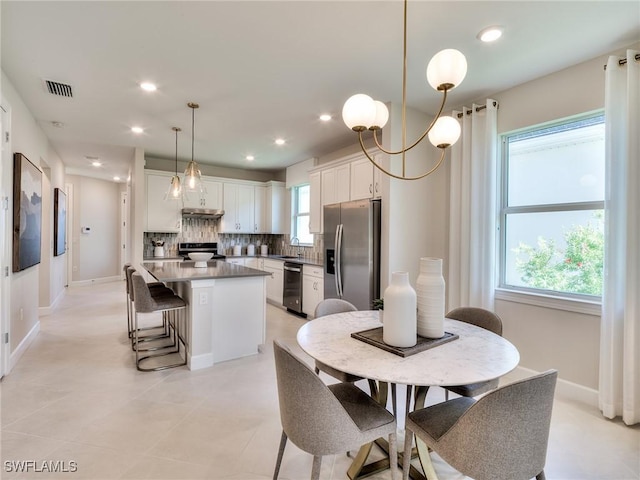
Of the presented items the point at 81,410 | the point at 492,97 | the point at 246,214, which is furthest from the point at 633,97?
the point at 246,214

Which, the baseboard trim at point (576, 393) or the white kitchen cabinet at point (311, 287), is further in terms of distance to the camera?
the white kitchen cabinet at point (311, 287)

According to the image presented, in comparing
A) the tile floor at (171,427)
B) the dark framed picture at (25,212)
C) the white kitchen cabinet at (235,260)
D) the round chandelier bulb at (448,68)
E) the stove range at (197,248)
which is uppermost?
the round chandelier bulb at (448,68)

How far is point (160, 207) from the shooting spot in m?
5.52

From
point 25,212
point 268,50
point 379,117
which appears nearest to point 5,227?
point 25,212

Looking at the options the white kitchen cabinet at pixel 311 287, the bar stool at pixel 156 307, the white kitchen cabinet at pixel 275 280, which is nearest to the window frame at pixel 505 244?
the white kitchen cabinet at pixel 311 287

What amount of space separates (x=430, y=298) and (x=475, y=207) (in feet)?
6.09

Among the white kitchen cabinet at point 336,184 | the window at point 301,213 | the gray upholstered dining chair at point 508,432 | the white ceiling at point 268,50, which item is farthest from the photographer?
the window at point 301,213

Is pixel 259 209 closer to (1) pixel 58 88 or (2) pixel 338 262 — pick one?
(2) pixel 338 262

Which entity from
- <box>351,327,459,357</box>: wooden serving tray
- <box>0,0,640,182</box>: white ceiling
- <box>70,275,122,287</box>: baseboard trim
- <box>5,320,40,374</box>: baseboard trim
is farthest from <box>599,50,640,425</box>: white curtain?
<box>70,275,122,287</box>: baseboard trim

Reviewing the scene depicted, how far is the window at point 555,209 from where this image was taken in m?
2.58

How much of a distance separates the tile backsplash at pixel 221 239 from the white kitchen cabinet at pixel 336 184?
103 cm

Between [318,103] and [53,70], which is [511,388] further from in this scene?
[53,70]

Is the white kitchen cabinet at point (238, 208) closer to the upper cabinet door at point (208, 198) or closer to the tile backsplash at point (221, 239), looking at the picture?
the upper cabinet door at point (208, 198)

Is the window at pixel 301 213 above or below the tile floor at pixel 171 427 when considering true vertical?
above
